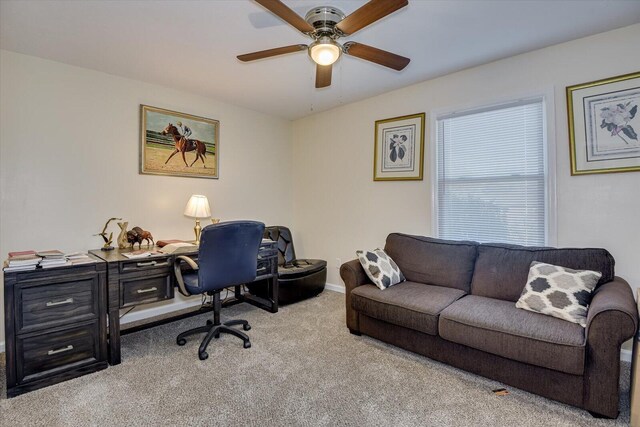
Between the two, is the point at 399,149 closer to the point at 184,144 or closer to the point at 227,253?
the point at 227,253

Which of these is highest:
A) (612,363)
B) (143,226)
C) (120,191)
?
(120,191)

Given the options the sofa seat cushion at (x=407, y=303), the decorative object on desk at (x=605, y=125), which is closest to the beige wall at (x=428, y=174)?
the decorative object on desk at (x=605, y=125)

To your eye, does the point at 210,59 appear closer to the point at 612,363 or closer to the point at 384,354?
the point at 384,354

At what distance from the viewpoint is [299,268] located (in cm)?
383

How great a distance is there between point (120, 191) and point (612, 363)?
13.0ft

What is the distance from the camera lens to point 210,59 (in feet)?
9.03

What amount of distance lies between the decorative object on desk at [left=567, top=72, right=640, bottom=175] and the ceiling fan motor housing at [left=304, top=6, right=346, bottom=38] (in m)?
2.03

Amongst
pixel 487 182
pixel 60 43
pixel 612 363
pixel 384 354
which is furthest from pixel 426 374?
pixel 60 43

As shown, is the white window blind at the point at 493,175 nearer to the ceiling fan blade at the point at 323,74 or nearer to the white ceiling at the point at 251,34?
the white ceiling at the point at 251,34

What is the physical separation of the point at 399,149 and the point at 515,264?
5.58 ft

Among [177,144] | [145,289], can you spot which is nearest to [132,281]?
[145,289]

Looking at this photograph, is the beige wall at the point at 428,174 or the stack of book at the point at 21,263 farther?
the beige wall at the point at 428,174

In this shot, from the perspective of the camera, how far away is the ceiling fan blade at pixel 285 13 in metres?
1.53

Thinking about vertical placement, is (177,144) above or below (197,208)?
above
